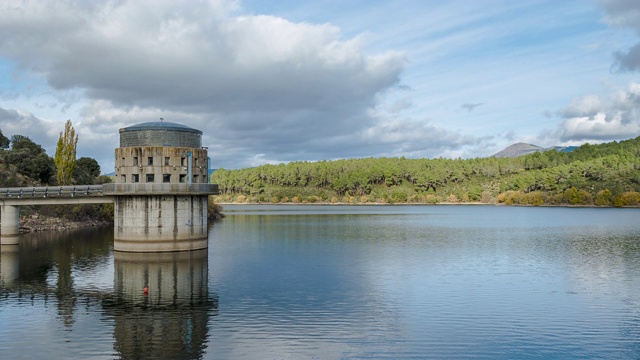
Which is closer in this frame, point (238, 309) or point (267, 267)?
point (238, 309)

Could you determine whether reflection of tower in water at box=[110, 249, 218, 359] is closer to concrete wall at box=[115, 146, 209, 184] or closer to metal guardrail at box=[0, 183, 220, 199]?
metal guardrail at box=[0, 183, 220, 199]

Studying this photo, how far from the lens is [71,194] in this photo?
7125 cm

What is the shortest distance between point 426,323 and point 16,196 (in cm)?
6423

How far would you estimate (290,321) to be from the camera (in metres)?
34.9

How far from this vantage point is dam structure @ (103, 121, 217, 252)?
6300 centimetres

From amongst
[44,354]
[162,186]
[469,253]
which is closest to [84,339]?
[44,354]

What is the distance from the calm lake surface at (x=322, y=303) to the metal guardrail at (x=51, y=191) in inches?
297

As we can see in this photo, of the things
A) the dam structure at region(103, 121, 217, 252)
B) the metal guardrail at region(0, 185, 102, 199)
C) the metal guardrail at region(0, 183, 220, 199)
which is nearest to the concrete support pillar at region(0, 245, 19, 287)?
the metal guardrail at region(0, 185, 102, 199)

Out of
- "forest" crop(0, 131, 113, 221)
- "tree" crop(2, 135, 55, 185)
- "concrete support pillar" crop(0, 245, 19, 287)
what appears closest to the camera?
"concrete support pillar" crop(0, 245, 19, 287)

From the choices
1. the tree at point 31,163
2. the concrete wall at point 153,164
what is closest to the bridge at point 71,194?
the concrete wall at point 153,164

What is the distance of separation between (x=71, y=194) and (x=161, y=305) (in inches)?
1531

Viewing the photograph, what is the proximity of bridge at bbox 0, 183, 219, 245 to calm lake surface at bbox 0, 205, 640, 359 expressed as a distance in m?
4.34

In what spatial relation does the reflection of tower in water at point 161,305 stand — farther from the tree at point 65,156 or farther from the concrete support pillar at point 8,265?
the tree at point 65,156

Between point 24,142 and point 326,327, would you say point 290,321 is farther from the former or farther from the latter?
point 24,142
